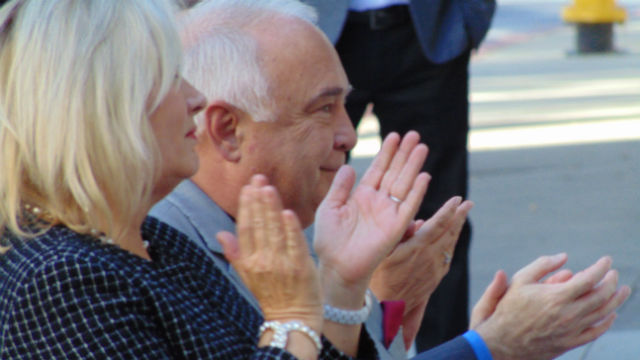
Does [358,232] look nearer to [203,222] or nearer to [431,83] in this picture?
[203,222]

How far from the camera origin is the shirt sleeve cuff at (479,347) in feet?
7.43

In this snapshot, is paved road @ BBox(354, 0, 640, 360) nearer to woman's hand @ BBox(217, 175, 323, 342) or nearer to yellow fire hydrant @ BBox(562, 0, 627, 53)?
yellow fire hydrant @ BBox(562, 0, 627, 53)

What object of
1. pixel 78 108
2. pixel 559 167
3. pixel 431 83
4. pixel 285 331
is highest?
pixel 78 108

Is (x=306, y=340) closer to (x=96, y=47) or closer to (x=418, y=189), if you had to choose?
(x=418, y=189)

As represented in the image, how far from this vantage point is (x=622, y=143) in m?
8.02

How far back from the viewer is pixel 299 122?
2.55 metres

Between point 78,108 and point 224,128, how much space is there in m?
0.66

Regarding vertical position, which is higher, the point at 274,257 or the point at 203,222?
the point at 274,257

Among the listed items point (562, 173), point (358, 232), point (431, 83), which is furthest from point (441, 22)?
point (562, 173)

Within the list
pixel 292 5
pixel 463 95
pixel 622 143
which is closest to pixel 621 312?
pixel 463 95

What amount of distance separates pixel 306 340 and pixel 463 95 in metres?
2.33

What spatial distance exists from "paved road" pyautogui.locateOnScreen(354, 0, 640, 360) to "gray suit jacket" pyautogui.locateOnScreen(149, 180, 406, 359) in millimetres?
2002

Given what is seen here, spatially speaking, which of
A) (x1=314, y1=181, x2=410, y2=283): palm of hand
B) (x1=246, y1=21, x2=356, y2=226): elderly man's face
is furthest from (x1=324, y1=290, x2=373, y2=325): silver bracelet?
(x1=246, y1=21, x2=356, y2=226): elderly man's face

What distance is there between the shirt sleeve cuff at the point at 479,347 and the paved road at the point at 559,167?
6.55ft
